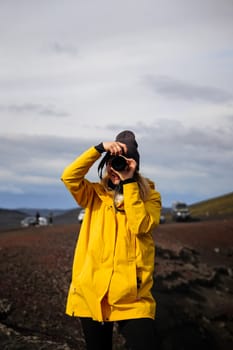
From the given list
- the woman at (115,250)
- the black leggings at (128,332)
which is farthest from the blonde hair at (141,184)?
the black leggings at (128,332)

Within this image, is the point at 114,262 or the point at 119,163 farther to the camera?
the point at 119,163

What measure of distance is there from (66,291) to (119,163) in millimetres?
6880

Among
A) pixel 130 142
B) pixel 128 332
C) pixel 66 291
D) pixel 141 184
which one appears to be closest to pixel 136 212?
→ pixel 141 184

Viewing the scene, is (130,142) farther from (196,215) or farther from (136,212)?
(196,215)

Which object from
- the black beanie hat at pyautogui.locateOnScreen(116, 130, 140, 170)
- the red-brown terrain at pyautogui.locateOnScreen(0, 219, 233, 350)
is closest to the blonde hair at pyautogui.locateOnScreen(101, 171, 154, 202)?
the black beanie hat at pyautogui.locateOnScreen(116, 130, 140, 170)

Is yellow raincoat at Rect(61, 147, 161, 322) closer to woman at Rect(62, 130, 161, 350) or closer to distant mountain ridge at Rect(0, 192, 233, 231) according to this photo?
woman at Rect(62, 130, 161, 350)

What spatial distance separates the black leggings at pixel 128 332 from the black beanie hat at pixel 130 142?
1369 millimetres

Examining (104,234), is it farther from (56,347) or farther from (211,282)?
(211,282)

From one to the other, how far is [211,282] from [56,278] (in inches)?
288

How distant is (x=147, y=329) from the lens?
4750 mm

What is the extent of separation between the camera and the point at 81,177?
5.30 meters

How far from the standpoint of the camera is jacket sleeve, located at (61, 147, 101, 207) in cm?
520

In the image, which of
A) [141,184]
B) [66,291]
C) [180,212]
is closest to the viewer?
[141,184]

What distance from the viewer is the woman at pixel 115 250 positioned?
4844 millimetres
